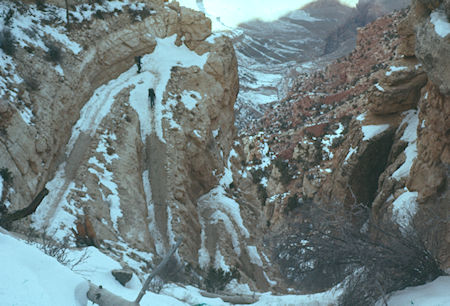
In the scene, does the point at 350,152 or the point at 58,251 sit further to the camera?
the point at 350,152

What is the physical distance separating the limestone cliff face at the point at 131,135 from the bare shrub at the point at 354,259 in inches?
308

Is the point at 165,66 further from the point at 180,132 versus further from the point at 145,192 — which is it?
the point at 145,192

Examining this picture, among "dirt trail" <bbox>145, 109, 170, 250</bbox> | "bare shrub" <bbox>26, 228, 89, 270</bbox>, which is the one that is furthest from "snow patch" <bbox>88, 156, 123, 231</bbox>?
"bare shrub" <bbox>26, 228, 89, 270</bbox>

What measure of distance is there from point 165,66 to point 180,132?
617cm

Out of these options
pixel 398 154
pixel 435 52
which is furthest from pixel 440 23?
pixel 398 154

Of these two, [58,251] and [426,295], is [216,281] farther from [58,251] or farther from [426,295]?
[426,295]

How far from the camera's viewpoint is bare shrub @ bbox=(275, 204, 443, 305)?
6930mm

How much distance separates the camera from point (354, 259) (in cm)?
758

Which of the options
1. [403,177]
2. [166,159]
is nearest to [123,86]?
[166,159]

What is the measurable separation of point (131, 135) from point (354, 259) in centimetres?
1639

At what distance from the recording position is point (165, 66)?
87.8 feet

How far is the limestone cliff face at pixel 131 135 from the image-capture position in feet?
50.9

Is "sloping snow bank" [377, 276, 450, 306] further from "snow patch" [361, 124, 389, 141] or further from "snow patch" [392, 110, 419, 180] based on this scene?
"snow patch" [361, 124, 389, 141]

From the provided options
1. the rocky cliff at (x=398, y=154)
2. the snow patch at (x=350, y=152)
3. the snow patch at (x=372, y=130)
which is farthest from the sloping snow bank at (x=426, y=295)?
the snow patch at (x=350, y=152)
